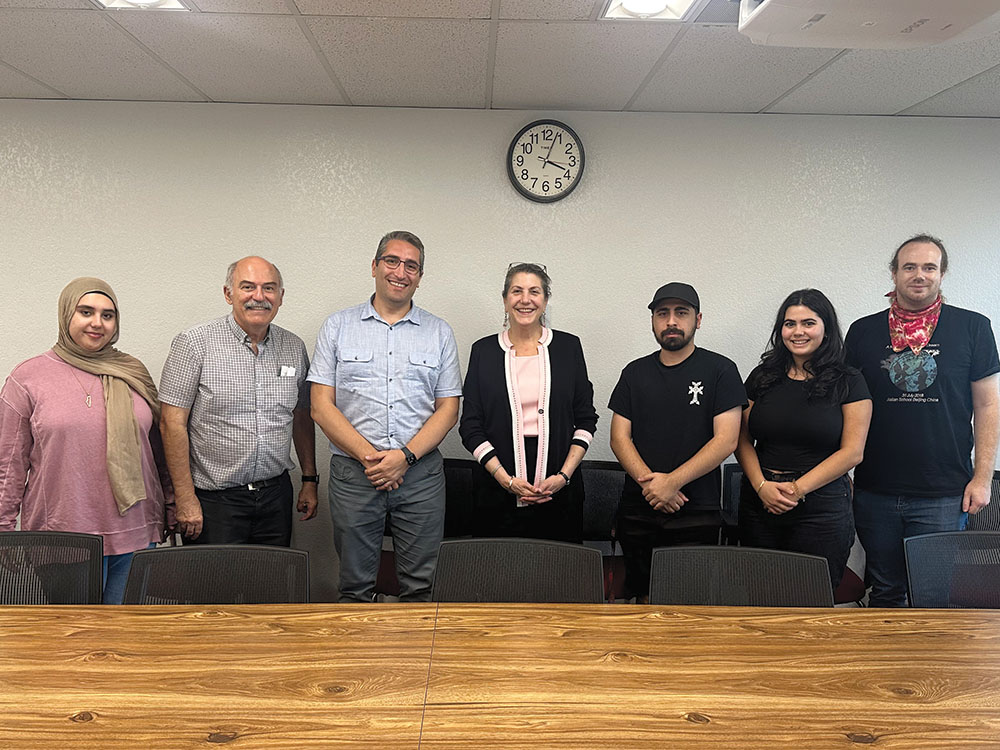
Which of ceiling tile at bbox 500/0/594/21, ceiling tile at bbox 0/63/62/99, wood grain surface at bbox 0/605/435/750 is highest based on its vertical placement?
ceiling tile at bbox 0/63/62/99

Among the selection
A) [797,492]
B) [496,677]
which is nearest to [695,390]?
[797,492]

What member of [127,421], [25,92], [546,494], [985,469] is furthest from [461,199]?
[985,469]

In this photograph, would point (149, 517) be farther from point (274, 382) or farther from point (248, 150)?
point (248, 150)

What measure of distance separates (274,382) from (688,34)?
2093 mm

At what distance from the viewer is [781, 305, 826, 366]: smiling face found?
9.04ft

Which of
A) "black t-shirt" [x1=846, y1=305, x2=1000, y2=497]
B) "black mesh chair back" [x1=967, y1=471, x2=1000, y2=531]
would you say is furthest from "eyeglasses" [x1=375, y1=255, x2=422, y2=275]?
"black mesh chair back" [x1=967, y1=471, x2=1000, y2=531]

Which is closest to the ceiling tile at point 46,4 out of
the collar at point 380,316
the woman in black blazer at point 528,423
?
the collar at point 380,316

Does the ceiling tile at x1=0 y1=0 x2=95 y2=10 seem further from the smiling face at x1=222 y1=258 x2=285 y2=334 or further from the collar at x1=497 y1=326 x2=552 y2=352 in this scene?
the collar at x1=497 y1=326 x2=552 y2=352

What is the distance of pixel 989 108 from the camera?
3658 millimetres

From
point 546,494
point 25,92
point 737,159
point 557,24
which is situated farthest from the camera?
point 737,159

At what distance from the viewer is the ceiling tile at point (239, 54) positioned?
8.86ft

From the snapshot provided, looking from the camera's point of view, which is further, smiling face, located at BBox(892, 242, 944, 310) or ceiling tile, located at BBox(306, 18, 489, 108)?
smiling face, located at BBox(892, 242, 944, 310)

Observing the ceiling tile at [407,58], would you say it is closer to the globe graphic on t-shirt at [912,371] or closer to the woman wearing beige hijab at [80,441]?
the woman wearing beige hijab at [80,441]

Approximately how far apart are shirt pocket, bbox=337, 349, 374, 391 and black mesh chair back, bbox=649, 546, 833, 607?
1.46m
